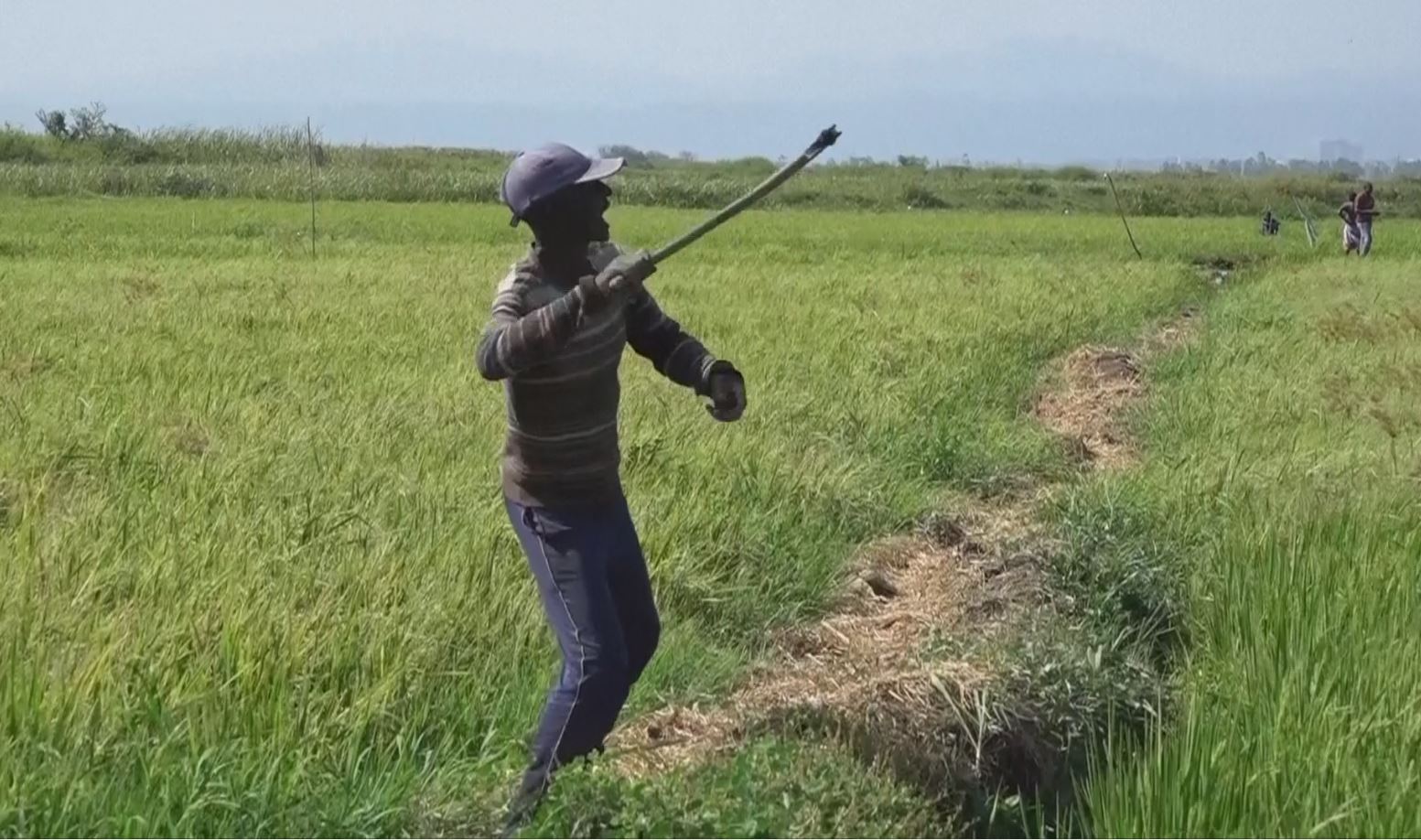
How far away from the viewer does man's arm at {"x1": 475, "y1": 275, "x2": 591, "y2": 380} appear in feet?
8.79

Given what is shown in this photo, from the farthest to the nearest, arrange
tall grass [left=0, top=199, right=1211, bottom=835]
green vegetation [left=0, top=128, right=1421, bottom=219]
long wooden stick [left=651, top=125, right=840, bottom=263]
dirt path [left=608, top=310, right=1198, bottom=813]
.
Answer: green vegetation [left=0, top=128, right=1421, bottom=219], dirt path [left=608, top=310, right=1198, bottom=813], tall grass [left=0, top=199, right=1211, bottom=835], long wooden stick [left=651, top=125, right=840, bottom=263]

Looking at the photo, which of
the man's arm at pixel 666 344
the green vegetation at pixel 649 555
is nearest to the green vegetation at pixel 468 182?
the green vegetation at pixel 649 555

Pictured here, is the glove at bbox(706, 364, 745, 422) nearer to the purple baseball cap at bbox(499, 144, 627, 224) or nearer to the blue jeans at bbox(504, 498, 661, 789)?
the blue jeans at bbox(504, 498, 661, 789)

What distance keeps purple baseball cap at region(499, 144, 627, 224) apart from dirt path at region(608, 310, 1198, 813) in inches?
46.5

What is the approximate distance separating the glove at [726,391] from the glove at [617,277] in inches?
17.3

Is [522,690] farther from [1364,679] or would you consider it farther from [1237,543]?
[1237,543]

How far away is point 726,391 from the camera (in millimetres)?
3041

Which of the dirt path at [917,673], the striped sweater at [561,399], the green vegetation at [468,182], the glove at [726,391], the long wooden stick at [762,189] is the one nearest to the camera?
the long wooden stick at [762,189]

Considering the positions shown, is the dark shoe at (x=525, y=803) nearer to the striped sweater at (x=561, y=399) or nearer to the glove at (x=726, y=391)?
the striped sweater at (x=561, y=399)

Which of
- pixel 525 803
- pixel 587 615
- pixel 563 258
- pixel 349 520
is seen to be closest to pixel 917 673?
pixel 587 615

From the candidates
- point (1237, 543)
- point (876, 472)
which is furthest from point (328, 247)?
point (1237, 543)

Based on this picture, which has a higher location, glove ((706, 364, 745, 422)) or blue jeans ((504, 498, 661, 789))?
glove ((706, 364, 745, 422))

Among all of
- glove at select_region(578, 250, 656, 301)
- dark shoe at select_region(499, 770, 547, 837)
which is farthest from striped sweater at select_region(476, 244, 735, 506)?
dark shoe at select_region(499, 770, 547, 837)

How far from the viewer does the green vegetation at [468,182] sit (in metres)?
28.8
